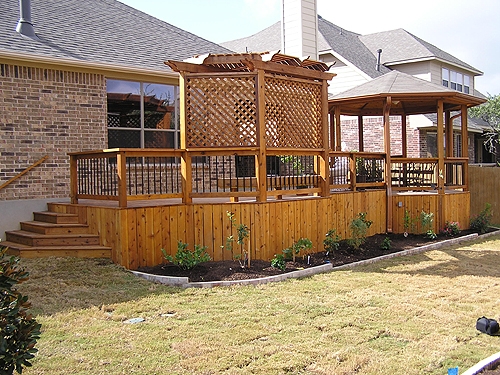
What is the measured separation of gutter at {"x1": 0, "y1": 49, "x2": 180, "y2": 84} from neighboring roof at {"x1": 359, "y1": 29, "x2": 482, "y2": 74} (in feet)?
44.2

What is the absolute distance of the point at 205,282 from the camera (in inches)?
283

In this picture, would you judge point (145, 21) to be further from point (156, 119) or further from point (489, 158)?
point (489, 158)

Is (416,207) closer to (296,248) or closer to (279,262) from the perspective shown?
(296,248)

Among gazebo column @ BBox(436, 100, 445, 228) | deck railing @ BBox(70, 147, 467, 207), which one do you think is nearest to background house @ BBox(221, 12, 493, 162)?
deck railing @ BBox(70, 147, 467, 207)

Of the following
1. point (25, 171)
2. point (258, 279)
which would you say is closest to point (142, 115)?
point (25, 171)

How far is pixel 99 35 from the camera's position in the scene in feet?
40.6

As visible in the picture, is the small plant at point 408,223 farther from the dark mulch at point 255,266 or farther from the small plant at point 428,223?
the dark mulch at point 255,266

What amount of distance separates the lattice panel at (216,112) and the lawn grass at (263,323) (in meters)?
2.49

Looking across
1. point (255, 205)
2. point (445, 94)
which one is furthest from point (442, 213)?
point (255, 205)

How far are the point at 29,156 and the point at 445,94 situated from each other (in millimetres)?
8789

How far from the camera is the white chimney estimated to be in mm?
14656

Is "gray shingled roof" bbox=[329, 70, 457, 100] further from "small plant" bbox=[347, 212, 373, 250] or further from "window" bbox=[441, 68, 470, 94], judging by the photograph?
"window" bbox=[441, 68, 470, 94]

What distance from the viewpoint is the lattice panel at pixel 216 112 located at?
8.62m

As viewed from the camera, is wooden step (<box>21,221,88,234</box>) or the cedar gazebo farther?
the cedar gazebo
